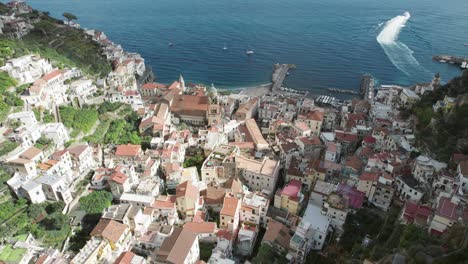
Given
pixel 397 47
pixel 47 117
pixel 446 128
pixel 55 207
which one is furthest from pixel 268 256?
pixel 397 47

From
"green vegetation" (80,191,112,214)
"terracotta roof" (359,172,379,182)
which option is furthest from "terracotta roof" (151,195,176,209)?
"terracotta roof" (359,172,379,182)

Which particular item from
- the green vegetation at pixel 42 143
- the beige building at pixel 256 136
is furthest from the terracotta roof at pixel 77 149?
the beige building at pixel 256 136

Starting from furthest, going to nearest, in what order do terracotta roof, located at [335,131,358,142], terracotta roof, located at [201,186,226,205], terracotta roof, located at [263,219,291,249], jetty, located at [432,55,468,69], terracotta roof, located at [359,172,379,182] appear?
jetty, located at [432,55,468,69]
terracotta roof, located at [335,131,358,142]
terracotta roof, located at [201,186,226,205]
terracotta roof, located at [359,172,379,182]
terracotta roof, located at [263,219,291,249]

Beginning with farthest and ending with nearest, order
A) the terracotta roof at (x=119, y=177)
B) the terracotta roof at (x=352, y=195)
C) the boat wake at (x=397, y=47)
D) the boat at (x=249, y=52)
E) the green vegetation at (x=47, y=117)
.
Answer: the boat at (x=249, y=52)
the boat wake at (x=397, y=47)
the green vegetation at (x=47, y=117)
the terracotta roof at (x=352, y=195)
the terracotta roof at (x=119, y=177)

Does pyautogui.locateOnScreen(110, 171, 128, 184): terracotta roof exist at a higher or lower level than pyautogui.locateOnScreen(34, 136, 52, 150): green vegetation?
lower

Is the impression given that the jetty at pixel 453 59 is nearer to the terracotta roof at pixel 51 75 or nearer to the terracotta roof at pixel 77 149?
the terracotta roof at pixel 77 149

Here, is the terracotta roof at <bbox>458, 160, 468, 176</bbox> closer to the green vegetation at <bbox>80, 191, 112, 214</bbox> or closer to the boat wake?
the green vegetation at <bbox>80, 191, 112, 214</bbox>

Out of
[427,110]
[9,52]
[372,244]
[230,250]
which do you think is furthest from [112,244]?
[427,110]
